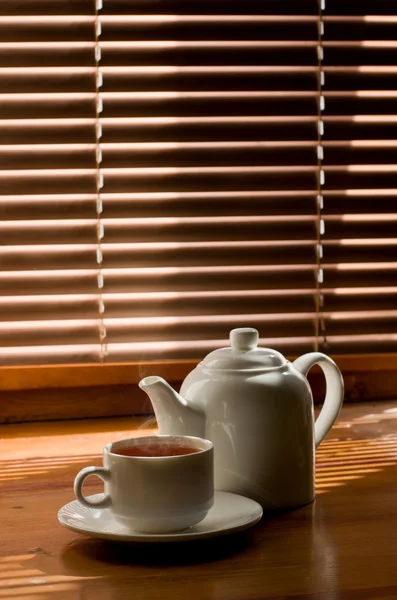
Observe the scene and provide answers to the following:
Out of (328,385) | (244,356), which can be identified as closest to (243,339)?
(244,356)

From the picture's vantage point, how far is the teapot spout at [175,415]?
909mm

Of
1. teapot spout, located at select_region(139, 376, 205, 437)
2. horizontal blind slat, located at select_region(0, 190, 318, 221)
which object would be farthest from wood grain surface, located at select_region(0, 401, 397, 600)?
horizontal blind slat, located at select_region(0, 190, 318, 221)

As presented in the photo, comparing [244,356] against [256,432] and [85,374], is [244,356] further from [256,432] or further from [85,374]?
[85,374]

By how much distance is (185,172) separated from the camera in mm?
1469

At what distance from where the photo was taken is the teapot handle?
0.99 m

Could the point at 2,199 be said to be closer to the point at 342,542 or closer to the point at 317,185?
the point at 317,185

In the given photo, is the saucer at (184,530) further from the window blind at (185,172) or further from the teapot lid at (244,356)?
the window blind at (185,172)

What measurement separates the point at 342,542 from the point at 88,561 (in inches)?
9.8

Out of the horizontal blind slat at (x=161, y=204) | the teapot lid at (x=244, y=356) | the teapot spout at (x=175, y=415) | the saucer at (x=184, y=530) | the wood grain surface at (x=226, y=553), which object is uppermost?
the horizontal blind slat at (x=161, y=204)

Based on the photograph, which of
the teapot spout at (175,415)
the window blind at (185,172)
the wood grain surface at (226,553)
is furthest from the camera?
the window blind at (185,172)

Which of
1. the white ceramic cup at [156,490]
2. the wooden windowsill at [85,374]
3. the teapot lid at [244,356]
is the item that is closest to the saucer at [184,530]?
the white ceramic cup at [156,490]

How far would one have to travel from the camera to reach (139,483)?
2.56 feet

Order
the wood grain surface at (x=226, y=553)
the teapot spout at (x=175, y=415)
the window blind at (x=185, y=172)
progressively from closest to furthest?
the wood grain surface at (x=226, y=553) < the teapot spout at (x=175, y=415) < the window blind at (x=185, y=172)

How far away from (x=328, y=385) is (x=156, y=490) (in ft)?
1.02
